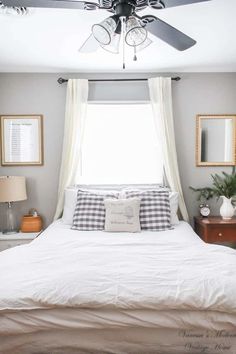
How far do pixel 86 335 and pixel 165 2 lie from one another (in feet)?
6.01

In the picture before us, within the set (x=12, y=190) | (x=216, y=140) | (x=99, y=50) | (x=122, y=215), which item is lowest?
(x=122, y=215)

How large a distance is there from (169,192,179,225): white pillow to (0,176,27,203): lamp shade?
5.73 feet

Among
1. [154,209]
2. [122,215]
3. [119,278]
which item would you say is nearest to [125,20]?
[119,278]

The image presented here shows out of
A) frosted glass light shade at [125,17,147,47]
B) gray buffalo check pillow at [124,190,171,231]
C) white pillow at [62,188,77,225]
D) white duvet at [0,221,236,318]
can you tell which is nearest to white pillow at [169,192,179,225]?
gray buffalo check pillow at [124,190,171,231]

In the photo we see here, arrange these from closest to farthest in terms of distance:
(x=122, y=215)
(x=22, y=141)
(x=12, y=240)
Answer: (x=122, y=215) → (x=12, y=240) → (x=22, y=141)

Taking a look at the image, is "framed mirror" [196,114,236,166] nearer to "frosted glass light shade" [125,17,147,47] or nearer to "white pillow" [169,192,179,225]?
"white pillow" [169,192,179,225]

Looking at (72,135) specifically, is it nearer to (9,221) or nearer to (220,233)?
(9,221)

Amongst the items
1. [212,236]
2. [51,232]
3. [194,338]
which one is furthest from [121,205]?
[194,338]

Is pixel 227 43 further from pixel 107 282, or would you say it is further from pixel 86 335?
pixel 86 335

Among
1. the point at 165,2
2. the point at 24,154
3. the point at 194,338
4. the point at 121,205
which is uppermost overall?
the point at 165,2

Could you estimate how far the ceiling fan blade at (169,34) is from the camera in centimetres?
179

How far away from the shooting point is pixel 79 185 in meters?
3.63

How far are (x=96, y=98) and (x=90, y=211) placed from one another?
4.82 ft

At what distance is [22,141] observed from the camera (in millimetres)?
3646
